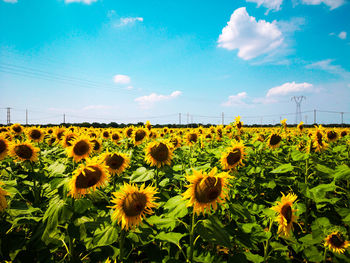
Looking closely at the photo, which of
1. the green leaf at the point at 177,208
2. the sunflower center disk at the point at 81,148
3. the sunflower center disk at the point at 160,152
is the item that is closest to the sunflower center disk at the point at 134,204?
the green leaf at the point at 177,208

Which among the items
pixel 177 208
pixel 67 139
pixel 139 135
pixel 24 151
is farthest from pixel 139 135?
pixel 177 208

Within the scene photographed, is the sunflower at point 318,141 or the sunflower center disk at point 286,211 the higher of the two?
the sunflower at point 318,141

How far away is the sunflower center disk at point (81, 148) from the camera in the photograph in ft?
11.0

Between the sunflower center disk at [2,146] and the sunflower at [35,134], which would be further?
the sunflower at [35,134]

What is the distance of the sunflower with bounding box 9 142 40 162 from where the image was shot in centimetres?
377

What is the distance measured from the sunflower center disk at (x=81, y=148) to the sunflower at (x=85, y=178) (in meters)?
A: 1.13

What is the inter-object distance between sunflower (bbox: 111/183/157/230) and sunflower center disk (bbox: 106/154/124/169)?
111 centimetres

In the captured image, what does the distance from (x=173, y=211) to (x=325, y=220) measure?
252 centimetres

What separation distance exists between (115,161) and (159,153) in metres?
0.71

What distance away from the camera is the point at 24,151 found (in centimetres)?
377

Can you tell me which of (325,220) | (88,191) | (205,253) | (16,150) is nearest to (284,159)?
(325,220)

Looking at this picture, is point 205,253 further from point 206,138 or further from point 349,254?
point 206,138

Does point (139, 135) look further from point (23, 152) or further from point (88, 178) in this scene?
point (88, 178)

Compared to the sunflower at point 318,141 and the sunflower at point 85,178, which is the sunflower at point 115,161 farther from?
the sunflower at point 318,141
